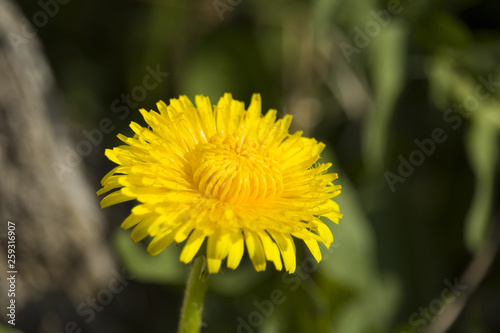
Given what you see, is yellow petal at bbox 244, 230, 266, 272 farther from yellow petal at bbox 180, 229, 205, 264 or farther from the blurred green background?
the blurred green background

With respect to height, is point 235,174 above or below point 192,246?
above

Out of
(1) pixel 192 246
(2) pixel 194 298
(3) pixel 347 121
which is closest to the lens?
(1) pixel 192 246

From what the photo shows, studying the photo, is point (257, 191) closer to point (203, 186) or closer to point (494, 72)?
point (203, 186)

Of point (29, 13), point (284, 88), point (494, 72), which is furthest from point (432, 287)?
point (29, 13)

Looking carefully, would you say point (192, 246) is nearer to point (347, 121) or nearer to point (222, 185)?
point (222, 185)

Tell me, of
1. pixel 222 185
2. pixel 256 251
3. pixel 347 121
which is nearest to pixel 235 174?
pixel 222 185

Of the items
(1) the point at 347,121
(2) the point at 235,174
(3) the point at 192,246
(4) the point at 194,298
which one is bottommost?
(4) the point at 194,298
